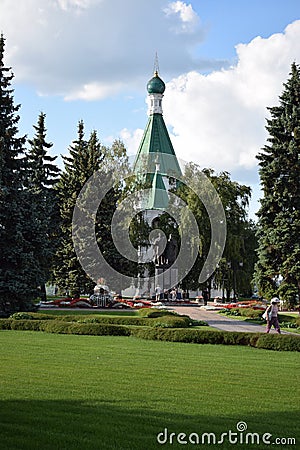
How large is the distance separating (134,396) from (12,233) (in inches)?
737

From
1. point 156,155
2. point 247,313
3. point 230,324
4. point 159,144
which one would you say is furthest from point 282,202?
point 159,144

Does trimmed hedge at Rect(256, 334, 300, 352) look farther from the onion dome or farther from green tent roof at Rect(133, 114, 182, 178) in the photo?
the onion dome

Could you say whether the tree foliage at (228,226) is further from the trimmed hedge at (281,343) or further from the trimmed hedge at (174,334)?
the trimmed hedge at (281,343)

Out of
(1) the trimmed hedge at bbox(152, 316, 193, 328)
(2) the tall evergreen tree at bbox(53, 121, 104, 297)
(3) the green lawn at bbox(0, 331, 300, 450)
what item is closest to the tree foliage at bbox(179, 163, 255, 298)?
(2) the tall evergreen tree at bbox(53, 121, 104, 297)

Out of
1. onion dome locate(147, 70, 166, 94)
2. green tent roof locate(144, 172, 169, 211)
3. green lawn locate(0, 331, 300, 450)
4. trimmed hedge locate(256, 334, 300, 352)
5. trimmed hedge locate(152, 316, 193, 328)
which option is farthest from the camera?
onion dome locate(147, 70, 166, 94)

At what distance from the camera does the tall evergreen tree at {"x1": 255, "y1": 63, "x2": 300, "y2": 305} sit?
2805 cm

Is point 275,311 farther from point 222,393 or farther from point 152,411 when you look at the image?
point 152,411

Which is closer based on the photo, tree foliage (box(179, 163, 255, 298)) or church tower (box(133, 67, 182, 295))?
tree foliage (box(179, 163, 255, 298))

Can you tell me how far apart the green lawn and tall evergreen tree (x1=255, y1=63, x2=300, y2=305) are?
14713mm

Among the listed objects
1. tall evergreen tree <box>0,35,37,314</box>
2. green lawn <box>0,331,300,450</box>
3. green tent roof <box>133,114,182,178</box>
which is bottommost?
green lawn <box>0,331,300,450</box>

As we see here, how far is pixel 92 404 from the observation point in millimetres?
7332

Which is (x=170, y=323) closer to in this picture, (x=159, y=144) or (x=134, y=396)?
(x=134, y=396)

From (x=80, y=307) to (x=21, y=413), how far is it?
27449mm

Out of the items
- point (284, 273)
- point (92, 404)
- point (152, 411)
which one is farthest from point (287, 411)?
point (284, 273)
